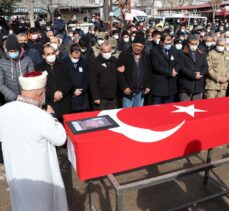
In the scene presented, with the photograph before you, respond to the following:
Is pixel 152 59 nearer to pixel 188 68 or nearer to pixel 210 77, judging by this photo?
Answer: pixel 188 68

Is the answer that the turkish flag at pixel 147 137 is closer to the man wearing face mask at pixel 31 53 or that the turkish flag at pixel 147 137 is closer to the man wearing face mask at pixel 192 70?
the man wearing face mask at pixel 192 70

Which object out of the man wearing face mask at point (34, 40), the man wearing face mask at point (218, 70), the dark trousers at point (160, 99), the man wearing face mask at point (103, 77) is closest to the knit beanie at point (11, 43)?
the man wearing face mask at point (103, 77)

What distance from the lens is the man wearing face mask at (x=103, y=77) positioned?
4816 millimetres

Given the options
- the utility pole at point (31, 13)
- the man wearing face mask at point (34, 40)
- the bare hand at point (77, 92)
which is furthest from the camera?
the utility pole at point (31, 13)

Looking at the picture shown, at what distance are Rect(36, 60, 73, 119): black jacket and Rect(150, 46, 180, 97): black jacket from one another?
1.66m

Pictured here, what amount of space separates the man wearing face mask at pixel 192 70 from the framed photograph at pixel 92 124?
2.85 meters

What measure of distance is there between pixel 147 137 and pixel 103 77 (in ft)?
7.35

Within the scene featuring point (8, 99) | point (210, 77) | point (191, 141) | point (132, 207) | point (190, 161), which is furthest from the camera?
point (210, 77)

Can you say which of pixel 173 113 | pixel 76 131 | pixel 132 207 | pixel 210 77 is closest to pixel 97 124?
pixel 76 131

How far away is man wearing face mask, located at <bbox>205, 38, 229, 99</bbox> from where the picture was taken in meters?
5.68

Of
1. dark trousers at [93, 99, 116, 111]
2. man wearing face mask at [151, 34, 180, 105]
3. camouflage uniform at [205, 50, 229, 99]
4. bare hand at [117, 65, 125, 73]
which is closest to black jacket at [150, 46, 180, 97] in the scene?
man wearing face mask at [151, 34, 180, 105]

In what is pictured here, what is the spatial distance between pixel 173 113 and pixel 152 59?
223 cm

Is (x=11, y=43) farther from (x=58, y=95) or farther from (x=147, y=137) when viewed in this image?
(x=147, y=137)

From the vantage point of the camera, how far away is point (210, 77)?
5770 mm
